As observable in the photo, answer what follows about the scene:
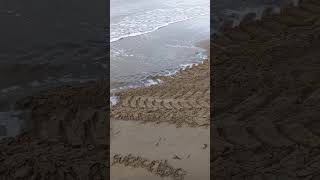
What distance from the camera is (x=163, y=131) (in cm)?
618

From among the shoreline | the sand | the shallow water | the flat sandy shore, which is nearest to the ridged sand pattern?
the sand

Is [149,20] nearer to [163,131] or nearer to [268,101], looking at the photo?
[268,101]

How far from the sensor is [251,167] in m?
5.07

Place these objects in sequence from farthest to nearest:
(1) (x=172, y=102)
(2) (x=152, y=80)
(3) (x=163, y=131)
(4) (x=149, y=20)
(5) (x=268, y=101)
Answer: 1. (4) (x=149, y=20)
2. (2) (x=152, y=80)
3. (1) (x=172, y=102)
4. (5) (x=268, y=101)
5. (3) (x=163, y=131)

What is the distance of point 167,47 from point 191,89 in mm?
2937

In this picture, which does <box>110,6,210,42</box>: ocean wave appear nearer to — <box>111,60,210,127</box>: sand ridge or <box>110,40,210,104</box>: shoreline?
<box>110,40,210,104</box>: shoreline

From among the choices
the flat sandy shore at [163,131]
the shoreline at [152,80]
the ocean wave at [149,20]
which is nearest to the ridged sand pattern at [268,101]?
the flat sandy shore at [163,131]

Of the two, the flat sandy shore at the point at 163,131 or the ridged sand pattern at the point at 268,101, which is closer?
the ridged sand pattern at the point at 268,101

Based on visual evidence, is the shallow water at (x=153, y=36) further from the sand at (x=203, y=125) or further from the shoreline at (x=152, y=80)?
the sand at (x=203, y=125)

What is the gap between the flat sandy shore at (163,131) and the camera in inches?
209

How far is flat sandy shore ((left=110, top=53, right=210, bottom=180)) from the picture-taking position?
530 centimetres

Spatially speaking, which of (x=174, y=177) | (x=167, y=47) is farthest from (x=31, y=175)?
(x=167, y=47)

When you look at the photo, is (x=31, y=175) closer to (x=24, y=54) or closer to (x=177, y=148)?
(x=177, y=148)

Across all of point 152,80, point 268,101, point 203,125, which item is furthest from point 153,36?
point 203,125
